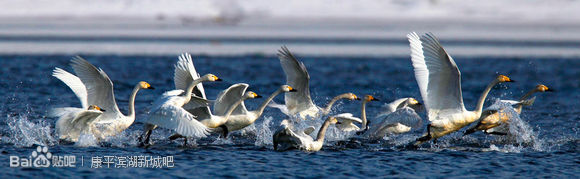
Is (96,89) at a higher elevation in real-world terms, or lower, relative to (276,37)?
lower

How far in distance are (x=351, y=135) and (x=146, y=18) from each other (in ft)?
186

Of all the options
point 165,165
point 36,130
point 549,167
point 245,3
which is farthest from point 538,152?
point 245,3

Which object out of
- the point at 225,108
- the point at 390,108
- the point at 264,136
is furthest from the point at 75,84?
the point at 390,108

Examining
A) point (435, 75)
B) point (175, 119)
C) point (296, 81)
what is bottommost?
point (175, 119)

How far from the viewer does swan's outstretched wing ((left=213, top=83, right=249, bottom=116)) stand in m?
12.3

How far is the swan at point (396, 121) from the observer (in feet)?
37.8

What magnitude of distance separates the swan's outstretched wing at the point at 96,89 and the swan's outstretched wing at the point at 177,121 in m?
1.03

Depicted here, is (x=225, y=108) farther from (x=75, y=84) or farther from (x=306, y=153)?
(x=75, y=84)

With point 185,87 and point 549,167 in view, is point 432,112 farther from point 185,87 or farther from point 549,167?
point 185,87

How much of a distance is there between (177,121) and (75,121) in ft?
4.95

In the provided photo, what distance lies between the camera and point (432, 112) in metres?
11.7

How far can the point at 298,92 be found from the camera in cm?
1338

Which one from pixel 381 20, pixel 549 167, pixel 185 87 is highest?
pixel 381 20

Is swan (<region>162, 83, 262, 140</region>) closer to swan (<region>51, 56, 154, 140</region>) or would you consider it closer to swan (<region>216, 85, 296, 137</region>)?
swan (<region>216, 85, 296, 137</region>)
